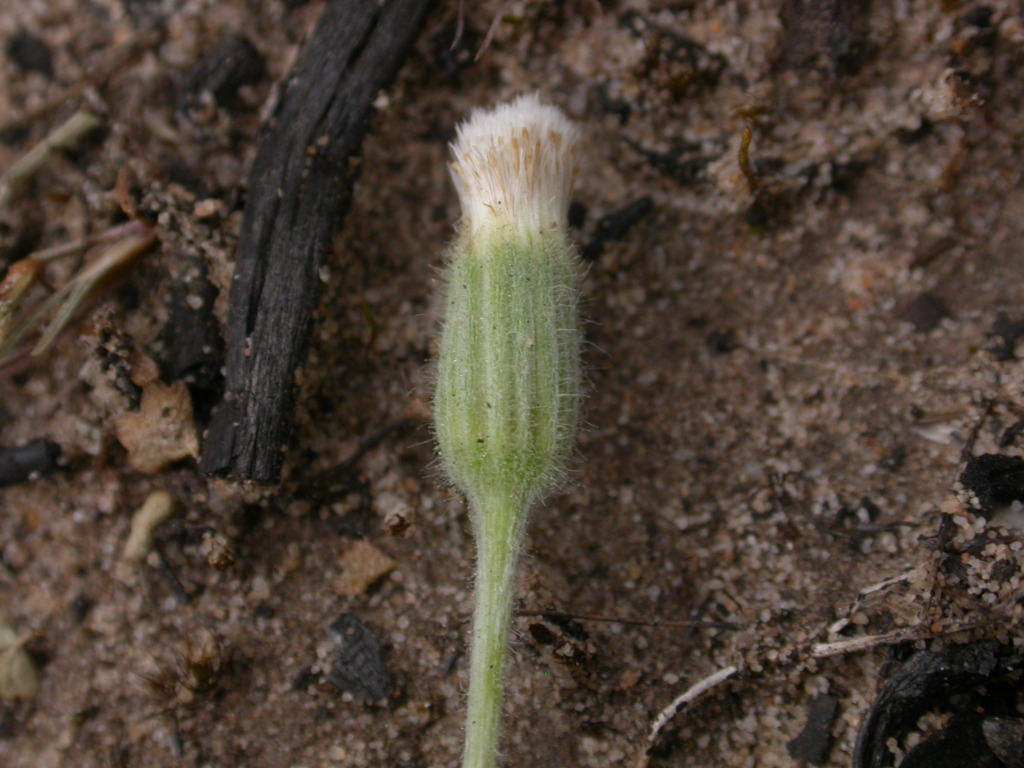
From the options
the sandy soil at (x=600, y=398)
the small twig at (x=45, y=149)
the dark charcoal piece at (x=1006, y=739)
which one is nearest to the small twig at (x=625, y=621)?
the sandy soil at (x=600, y=398)

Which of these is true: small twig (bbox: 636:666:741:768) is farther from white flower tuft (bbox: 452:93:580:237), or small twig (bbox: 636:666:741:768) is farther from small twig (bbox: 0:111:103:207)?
small twig (bbox: 0:111:103:207)

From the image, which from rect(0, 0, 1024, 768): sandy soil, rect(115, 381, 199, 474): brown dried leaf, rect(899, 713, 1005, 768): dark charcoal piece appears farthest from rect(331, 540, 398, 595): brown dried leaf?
rect(899, 713, 1005, 768): dark charcoal piece

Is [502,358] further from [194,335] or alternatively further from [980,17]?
[980,17]

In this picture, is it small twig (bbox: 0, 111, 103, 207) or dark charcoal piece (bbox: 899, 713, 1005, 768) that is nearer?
dark charcoal piece (bbox: 899, 713, 1005, 768)

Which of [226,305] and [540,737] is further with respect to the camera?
[226,305]

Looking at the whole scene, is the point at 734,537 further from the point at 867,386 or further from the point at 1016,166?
the point at 1016,166

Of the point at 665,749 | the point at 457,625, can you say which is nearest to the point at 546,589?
the point at 457,625

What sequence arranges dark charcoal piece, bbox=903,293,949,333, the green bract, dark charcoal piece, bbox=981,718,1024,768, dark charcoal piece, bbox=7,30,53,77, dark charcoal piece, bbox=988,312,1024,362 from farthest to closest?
1. dark charcoal piece, bbox=7,30,53,77
2. dark charcoal piece, bbox=903,293,949,333
3. dark charcoal piece, bbox=988,312,1024,362
4. the green bract
5. dark charcoal piece, bbox=981,718,1024,768
